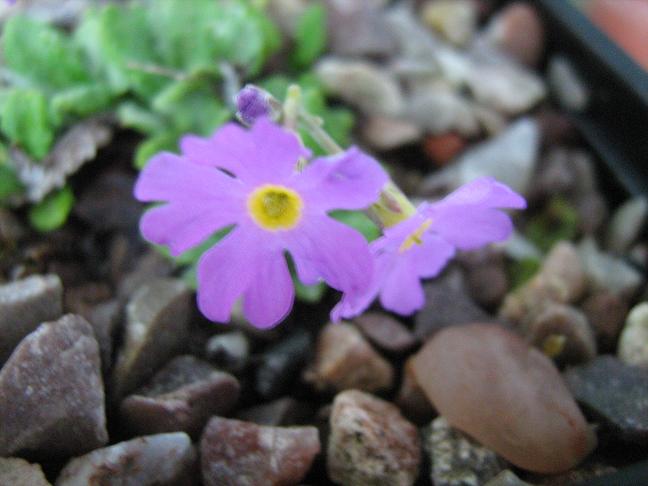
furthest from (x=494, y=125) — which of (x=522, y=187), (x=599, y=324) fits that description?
(x=599, y=324)

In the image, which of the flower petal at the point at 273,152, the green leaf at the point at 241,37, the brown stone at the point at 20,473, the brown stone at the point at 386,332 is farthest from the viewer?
the green leaf at the point at 241,37

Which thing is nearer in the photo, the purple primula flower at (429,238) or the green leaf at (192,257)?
the purple primula flower at (429,238)

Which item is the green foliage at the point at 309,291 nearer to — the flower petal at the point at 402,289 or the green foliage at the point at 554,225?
the flower petal at the point at 402,289

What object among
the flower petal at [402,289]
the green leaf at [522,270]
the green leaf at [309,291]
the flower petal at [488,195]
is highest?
the flower petal at [488,195]

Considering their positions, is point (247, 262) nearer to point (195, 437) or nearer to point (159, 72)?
point (195, 437)

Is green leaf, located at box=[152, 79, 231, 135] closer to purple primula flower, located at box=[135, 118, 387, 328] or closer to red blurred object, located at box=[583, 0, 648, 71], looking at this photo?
purple primula flower, located at box=[135, 118, 387, 328]

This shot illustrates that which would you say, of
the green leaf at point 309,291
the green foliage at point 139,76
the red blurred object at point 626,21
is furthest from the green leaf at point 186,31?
the red blurred object at point 626,21
